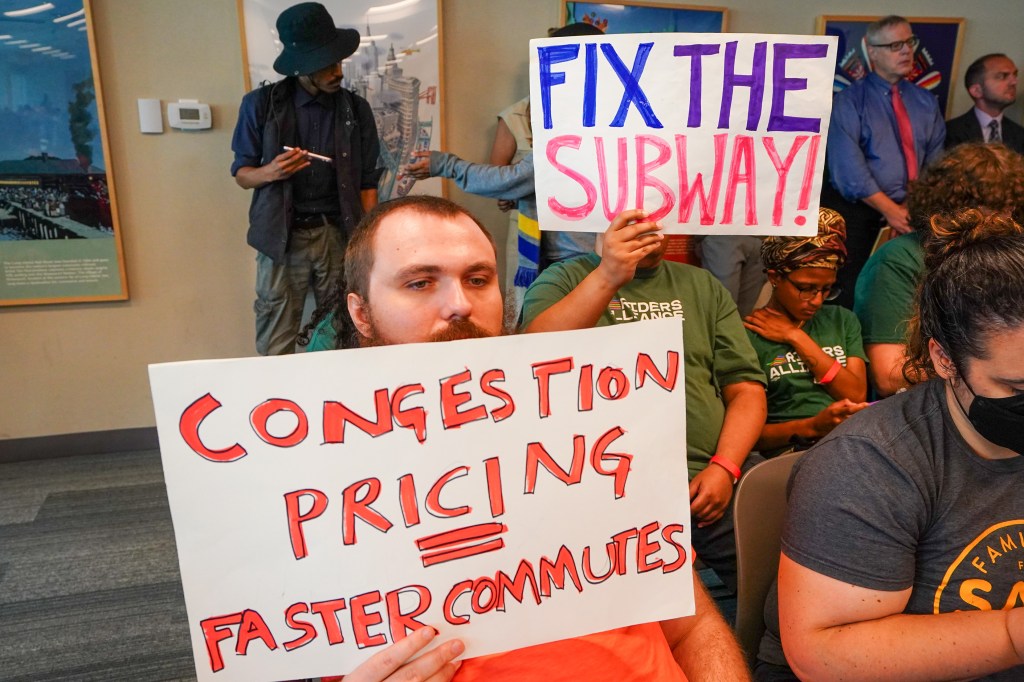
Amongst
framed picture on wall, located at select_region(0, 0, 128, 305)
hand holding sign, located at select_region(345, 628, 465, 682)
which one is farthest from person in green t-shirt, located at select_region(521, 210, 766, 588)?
framed picture on wall, located at select_region(0, 0, 128, 305)

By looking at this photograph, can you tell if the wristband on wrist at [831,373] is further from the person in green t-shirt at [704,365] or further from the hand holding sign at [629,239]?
the hand holding sign at [629,239]

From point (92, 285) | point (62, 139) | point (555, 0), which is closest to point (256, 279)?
point (92, 285)

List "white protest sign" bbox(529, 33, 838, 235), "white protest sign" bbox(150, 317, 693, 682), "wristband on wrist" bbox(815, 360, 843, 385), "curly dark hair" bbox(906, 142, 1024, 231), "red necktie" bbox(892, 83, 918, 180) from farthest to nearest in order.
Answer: "red necktie" bbox(892, 83, 918, 180), "wristband on wrist" bbox(815, 360, 843, 385), "curly dark hair" bbox(906, 142, 1024, 231), "white protest sign" bbox(529, 33, 838, 235), "white protest sign" bbox(150, 317, 693, 682)

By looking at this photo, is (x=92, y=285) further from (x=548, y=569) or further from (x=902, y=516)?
(x=902, y=516)

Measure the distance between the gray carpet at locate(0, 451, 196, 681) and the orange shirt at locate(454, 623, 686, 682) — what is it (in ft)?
4.75

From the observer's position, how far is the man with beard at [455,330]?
0.94m

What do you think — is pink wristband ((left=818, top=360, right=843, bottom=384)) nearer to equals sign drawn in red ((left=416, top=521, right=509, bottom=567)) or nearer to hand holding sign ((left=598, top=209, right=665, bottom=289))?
hand holding sign ((left=598, top=209, right=665, bottom=289))

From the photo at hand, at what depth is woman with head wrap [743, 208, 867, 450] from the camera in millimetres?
1969

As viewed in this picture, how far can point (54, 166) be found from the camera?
10.2ft

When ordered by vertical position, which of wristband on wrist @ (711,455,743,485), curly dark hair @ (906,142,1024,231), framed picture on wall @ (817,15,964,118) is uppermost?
framed picture on wall @ (817,15,964,118)

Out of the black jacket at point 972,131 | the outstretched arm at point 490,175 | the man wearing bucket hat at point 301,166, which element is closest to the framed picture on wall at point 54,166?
the man wearing bucket hat at point 301,166

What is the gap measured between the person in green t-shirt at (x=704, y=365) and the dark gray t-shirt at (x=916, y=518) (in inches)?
26.3

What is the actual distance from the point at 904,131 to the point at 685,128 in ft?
10.2

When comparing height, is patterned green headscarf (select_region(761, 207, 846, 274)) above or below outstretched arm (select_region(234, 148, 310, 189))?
below
